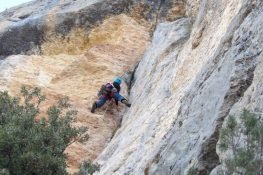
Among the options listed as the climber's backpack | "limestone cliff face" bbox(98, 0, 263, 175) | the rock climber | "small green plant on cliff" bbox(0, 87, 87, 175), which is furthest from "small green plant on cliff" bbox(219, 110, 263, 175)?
the climber's backpack

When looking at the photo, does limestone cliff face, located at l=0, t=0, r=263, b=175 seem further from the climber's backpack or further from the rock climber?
the climber's backpack

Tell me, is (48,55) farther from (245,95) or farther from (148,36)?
(245,95)

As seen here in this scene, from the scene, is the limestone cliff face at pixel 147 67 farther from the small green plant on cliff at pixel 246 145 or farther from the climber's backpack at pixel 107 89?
the small green plant on cliff at pixel 246 145

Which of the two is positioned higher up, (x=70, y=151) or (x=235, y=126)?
(x=235, y=126)

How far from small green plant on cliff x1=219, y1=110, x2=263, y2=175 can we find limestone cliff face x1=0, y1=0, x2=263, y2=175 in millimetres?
Result: 1125

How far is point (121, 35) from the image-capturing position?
92.2 feet

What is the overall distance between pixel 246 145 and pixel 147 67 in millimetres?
14832

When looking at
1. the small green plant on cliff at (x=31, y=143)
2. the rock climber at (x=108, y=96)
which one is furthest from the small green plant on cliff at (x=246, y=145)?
the rock climber at (x=108, y=96)

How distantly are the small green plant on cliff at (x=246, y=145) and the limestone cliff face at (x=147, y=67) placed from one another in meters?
1.12

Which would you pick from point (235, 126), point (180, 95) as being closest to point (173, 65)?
point (180, 95)

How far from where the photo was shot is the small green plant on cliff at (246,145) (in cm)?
789

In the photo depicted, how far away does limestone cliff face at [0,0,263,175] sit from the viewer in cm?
1163

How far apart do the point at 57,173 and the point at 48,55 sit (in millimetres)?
14747

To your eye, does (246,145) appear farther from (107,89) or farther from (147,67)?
(147,67)
